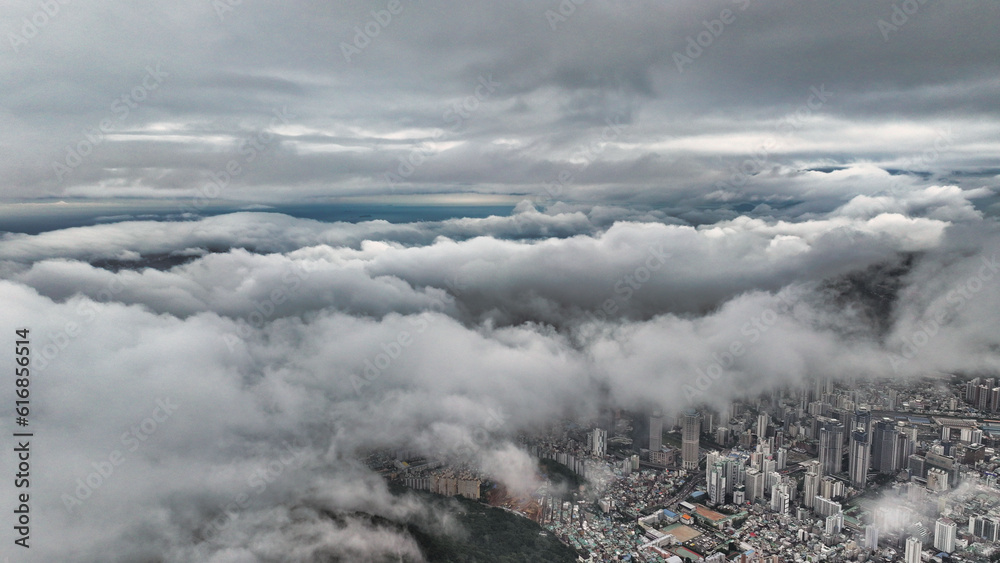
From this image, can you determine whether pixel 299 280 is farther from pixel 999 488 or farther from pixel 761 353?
pixel 999 488

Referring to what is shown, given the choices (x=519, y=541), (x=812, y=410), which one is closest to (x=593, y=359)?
(x=812, y=410)

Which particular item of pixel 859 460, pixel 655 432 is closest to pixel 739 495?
pixel 655 432

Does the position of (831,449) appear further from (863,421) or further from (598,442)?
(598,442)

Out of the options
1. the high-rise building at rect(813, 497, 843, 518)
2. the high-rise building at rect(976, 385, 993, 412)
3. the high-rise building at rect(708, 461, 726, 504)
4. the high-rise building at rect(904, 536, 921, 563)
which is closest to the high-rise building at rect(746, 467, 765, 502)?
the high-rise building at rect(708, 461, 726, 504)

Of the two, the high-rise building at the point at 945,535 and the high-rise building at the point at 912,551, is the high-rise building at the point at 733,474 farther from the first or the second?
the high-rise building at the point at 945,535

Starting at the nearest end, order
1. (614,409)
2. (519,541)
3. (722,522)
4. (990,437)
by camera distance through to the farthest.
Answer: (519,541), (722,522), (990,437), (614,409)

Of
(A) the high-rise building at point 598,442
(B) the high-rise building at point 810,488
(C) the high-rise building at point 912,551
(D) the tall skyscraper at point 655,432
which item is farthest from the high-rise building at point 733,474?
(C) the high-rise building at point 912,551
